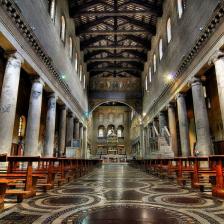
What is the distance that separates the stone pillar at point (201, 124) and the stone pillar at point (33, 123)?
8857 millimetres

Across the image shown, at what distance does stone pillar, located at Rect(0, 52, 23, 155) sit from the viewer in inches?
334

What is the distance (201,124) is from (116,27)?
14.5 metres

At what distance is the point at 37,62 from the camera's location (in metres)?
11.7

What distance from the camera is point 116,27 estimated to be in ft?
69.9

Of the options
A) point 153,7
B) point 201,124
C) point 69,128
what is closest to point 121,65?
point 153,7

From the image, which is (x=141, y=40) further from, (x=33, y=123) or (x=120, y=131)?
(x=120, y=131)

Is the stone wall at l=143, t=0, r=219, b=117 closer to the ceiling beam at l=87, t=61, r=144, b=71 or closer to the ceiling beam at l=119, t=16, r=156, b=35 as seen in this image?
the ceiling beam at l=119, t=16, r=156, b=35

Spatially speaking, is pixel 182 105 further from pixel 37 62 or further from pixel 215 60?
pixel 37 62

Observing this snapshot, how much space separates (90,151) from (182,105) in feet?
96.7

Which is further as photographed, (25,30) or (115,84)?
(115,84)

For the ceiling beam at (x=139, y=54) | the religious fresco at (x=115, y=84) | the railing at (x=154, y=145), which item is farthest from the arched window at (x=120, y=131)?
the railing at (x=154, y=145)

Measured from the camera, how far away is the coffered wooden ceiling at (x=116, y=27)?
18.5 m

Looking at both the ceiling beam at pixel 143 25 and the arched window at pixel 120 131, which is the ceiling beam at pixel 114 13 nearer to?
the ceiling beam at pixel 143 25

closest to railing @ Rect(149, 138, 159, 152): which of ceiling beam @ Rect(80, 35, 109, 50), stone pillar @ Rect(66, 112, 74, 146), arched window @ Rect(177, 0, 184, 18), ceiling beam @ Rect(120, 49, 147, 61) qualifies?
stone pillar @ Rect(66, 112, 74, 146)
